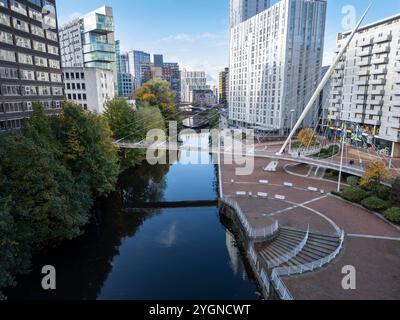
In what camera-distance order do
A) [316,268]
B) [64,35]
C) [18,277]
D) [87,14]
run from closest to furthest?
[316,268], [18,277], [87,14], [64,35]

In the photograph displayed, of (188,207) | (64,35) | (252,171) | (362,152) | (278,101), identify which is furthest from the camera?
(64,35)

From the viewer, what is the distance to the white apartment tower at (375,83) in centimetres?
4250

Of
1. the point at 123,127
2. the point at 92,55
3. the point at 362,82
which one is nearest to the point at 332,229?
the point at 123,127

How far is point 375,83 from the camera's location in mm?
45906

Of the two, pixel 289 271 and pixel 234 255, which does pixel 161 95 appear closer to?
pixel 234 255

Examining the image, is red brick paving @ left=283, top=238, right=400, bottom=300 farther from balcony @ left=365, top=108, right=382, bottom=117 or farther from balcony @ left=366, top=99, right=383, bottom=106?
balcony @ left=366, top=99, right=383, bottom=106

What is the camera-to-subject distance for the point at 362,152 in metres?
46.2

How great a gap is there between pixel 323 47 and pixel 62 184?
71625 millimetres

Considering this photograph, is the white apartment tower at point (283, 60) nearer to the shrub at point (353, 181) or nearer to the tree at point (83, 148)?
the shrub at point (353, 181)

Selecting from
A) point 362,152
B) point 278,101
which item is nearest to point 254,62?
point 278,101

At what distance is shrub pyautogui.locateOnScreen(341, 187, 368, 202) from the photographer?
25.4 metres

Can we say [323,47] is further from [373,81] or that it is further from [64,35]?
[64,35]

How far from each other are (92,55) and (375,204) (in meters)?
71.7

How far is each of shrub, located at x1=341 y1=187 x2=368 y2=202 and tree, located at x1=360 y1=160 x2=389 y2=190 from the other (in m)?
1.02
